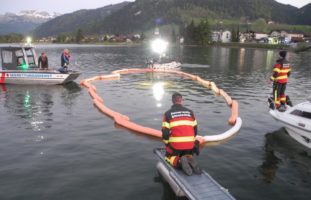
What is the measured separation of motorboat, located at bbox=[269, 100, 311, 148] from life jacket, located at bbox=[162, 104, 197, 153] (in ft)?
22.0

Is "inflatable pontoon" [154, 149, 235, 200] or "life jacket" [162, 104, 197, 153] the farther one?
"life jacket" [162, 104, 197, 153]

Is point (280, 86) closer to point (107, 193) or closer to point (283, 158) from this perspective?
point (283, 158)

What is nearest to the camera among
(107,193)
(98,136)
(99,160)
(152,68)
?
(107,193)

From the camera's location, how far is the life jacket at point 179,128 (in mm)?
9812

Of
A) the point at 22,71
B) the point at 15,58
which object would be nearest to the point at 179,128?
the point at 22,71

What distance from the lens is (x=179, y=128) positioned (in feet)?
32.2

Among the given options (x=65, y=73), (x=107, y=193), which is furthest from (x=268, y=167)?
(x=65, y=73)

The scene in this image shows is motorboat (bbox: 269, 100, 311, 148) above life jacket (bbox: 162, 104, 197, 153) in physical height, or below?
below

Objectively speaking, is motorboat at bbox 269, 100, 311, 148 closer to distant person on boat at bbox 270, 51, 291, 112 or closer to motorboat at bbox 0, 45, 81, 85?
distant person on boat at bbox 270, 51, 291, 112

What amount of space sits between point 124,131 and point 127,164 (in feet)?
14.2

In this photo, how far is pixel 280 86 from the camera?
58.7 ft

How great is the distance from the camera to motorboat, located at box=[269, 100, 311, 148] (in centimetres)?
1408

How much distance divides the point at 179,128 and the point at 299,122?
7.35m

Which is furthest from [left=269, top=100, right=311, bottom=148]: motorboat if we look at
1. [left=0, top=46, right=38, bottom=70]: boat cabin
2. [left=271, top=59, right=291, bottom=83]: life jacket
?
[left=0, top=46, right=38, bottom=70]: boat cabin
